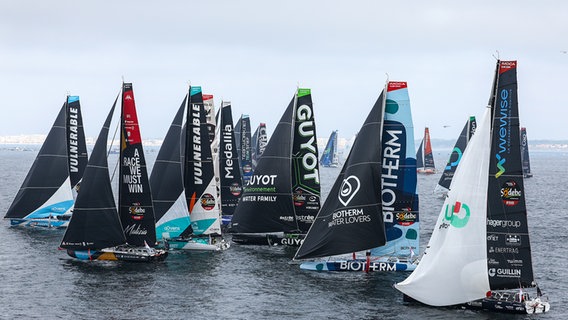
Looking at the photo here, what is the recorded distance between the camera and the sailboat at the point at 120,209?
47219 millimetres

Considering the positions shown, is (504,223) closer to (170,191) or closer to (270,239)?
(270,239)

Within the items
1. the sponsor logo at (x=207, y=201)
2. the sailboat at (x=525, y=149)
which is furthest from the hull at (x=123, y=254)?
the sailboat at (x=525, y=149)

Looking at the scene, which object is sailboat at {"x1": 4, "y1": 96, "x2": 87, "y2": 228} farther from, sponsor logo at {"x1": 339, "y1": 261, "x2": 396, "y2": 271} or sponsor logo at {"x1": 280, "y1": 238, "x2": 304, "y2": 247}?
sponsor logo at {"x1": 339, "y1": 261, "x2": 396, "y2": 271}

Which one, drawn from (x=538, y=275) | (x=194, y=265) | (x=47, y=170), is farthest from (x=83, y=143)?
(x=538, y=275)

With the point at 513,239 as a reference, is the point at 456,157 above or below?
above

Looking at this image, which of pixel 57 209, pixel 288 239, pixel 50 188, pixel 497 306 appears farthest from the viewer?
pixel 57 209

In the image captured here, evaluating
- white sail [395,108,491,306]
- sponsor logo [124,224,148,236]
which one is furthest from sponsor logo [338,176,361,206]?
sponsor logo [124,224,148,236]

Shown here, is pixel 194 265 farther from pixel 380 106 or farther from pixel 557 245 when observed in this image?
pixel 557 245

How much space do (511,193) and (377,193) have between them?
1026 centimetres

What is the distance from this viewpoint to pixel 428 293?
3644 centimetres

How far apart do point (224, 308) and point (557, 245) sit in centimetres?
3322

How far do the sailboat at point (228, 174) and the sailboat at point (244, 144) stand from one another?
28.4m

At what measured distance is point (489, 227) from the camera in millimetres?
34906

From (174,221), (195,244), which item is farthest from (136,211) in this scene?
(195,244)
